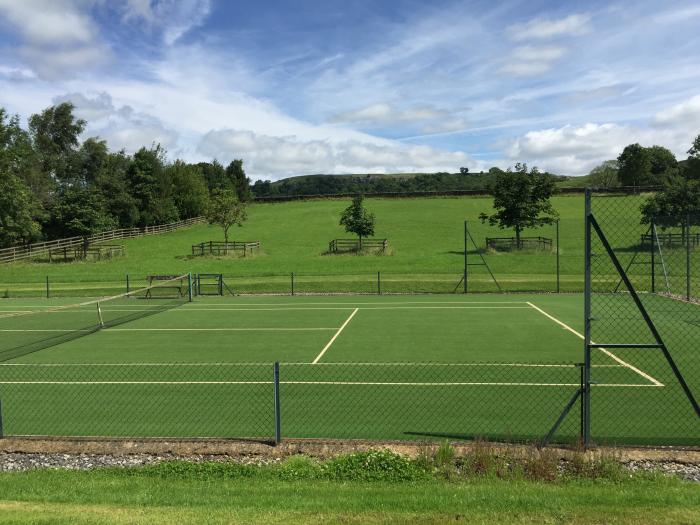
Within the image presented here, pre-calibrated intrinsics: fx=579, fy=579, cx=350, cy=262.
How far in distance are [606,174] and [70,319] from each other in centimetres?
13057

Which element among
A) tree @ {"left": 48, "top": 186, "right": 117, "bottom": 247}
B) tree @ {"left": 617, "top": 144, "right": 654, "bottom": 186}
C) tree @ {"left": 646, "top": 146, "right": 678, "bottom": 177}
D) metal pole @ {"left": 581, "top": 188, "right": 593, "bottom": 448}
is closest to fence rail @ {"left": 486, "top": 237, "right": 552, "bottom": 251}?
tree @ {"left": 48, "top": 186, "right": 117, "bottom": 247}

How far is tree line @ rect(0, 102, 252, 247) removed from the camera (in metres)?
57.2

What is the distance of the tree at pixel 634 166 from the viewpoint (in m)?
120

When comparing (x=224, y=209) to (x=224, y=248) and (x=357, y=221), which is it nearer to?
(x=224, y=248)

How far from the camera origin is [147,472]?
26.0 ft

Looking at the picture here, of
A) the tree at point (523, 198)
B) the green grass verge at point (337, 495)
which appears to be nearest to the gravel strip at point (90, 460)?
the green grass verge at point (337, 495)

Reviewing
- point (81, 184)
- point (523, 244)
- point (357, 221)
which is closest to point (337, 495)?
point (357, 221)

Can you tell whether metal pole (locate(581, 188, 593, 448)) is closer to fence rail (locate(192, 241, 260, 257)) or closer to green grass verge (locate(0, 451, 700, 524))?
green grass verge (locate(0, 451, 700, 524))

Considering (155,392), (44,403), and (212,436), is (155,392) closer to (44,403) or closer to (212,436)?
(44,403)

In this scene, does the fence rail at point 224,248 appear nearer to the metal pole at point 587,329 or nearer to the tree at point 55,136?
the tree at point 55,136

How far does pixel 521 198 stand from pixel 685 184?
13504mm

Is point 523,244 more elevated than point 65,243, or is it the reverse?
point 65,243

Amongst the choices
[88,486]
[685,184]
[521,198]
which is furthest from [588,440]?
[685,184]

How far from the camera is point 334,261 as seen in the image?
4831 centimetres
